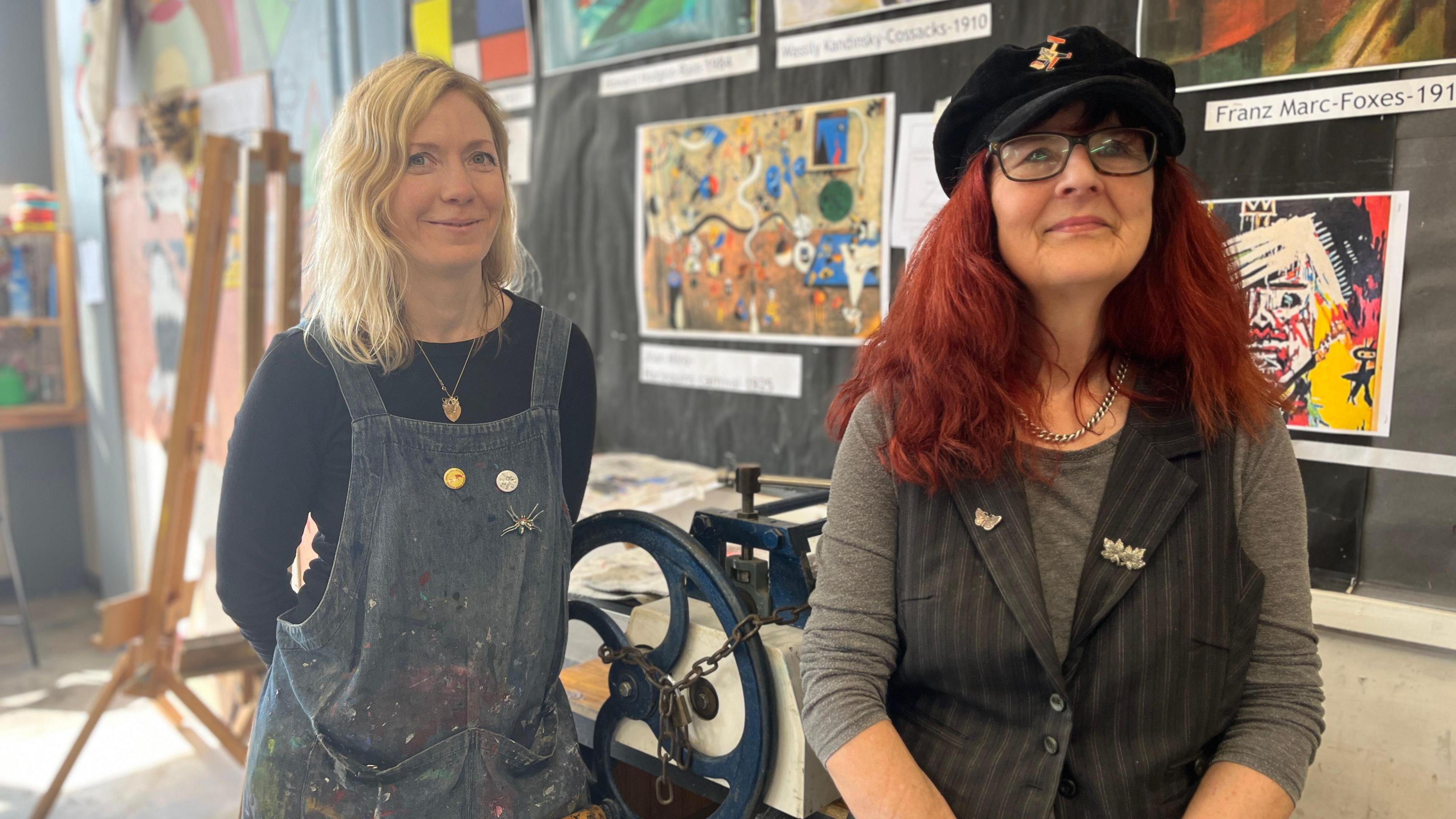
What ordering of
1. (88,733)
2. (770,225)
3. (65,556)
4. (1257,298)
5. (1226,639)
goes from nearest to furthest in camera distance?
(1226,639)
(1257,298)
(770,225)
(88,733)
(65,556)

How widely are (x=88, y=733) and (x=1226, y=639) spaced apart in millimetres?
2815

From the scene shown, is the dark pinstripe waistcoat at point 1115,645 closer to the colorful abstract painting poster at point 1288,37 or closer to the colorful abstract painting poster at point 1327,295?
the colorful abstract painting poster at point 1327,295

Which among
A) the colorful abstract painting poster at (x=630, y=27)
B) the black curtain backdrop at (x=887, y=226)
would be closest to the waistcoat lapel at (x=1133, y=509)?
the black curtain backdrop at (x=887, y=226)

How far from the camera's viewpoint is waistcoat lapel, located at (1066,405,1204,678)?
95 cm

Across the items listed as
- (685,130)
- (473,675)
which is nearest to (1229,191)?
(685,130)

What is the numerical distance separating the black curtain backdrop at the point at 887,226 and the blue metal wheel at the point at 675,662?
74 cm

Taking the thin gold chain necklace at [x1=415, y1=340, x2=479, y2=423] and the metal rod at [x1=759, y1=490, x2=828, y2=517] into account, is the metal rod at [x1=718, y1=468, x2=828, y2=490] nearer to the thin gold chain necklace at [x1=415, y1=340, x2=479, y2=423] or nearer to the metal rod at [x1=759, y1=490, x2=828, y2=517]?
the metal rod at [x1=759, y1=490, x2=828, y2=517]

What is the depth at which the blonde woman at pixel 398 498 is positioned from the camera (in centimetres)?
113

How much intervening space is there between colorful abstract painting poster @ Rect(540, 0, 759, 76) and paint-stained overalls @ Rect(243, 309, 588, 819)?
3.63ft

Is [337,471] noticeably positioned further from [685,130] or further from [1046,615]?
[685,130]

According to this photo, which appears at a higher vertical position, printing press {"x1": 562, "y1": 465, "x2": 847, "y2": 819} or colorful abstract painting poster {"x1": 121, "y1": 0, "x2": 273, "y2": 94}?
colorful abstract painting poster {"x1": 121, "y1": 0, "x2": 273, "y2": 94}

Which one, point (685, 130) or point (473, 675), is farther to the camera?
point (685, 130)

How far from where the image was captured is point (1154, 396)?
3.37ft

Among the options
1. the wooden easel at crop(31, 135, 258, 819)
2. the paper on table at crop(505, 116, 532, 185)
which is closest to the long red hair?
the paper on table at crop(505, 116, 532, 185)
